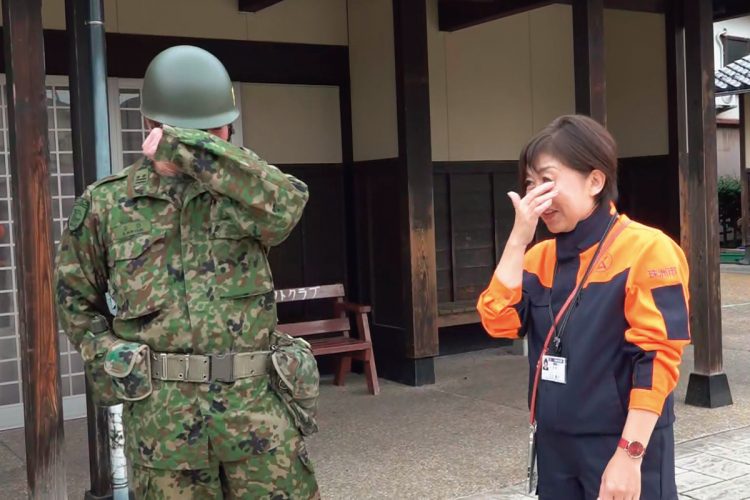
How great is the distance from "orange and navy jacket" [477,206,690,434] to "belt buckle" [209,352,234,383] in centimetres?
76

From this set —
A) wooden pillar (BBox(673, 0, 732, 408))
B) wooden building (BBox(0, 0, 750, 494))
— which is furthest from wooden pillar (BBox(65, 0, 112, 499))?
wooden pillar (BBox(673, 0, 732, 408))

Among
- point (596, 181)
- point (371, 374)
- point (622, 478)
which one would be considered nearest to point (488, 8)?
point (371, 374)

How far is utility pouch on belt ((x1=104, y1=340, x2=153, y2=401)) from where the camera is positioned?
7.57 feet

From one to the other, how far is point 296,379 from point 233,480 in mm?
306

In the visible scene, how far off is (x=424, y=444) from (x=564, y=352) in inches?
124

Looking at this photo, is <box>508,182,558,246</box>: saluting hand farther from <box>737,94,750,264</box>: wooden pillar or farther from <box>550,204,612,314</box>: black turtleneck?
<box>737,94,750,264</box>: wooden pillar

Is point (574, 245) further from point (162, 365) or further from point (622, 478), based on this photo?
point (162, 365)

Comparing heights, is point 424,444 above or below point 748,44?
below

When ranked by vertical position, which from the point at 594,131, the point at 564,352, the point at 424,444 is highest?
the point at 594,131

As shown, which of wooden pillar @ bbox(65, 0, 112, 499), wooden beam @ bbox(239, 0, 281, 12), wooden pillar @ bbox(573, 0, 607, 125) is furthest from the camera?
wooden beam @ bbox(239, 0, 281, 12)

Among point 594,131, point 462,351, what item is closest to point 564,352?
point 594,131

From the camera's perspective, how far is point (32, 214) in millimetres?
3803

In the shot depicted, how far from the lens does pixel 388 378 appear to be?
276 inches

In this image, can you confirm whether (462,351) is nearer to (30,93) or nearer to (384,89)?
(384,89)
